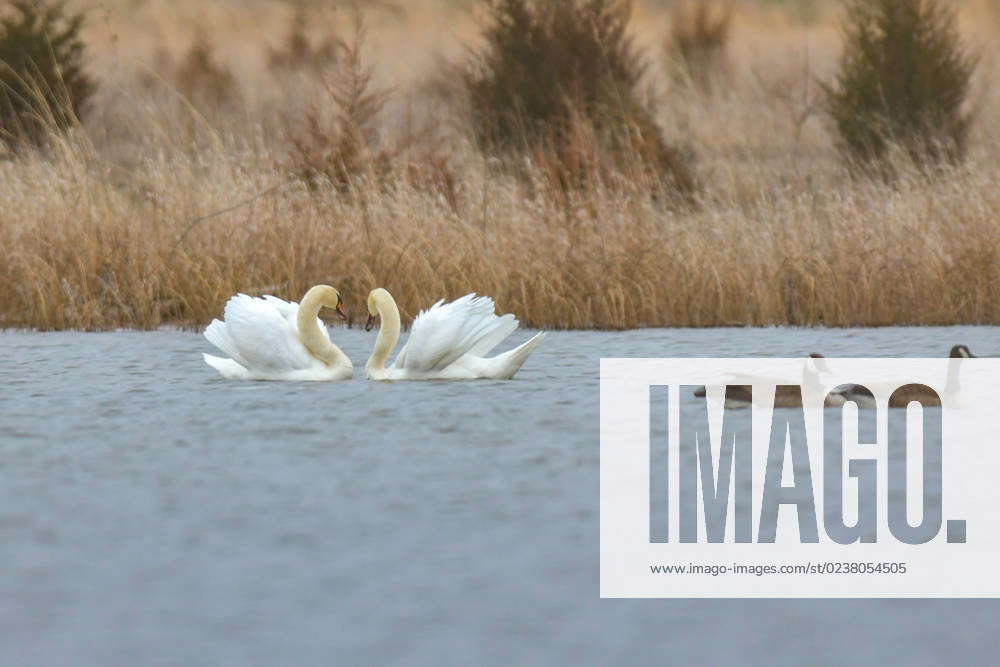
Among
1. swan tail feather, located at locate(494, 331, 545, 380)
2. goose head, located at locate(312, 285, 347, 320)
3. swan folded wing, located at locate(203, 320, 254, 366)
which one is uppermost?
goose head, located at locate(312, 285, 347, 320)

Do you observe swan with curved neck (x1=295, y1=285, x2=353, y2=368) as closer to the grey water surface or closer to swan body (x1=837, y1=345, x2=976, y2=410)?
the grey water surface

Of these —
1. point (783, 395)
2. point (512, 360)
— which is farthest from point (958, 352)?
point (512, 360)

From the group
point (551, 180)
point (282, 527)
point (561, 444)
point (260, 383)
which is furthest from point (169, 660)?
point (551, 180)

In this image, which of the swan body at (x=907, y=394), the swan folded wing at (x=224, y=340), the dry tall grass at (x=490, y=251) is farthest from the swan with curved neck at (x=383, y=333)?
the dry tall grass at (x=490, y=251)

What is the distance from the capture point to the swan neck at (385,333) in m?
8.78

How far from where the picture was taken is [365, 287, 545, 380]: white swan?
845 centimetres

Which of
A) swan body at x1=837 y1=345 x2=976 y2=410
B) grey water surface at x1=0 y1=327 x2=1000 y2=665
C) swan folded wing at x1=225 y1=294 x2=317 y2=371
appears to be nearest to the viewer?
grey water surface at x1=0 y1=327 x2=1000 y2=665

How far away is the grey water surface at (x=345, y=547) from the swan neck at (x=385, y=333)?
18.5 inches

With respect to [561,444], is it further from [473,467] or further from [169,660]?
[169,660]

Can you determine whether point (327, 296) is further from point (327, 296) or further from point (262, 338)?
point (262, 338)

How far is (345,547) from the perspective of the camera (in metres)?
4.69

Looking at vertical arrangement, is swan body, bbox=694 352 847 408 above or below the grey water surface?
above

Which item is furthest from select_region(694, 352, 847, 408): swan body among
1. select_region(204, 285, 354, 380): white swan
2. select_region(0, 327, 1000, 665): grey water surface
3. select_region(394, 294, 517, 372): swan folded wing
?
select_region(204, 285, 354, 380): white swan

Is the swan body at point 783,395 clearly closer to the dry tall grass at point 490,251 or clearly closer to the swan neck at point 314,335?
the swan neck at point 314,335
